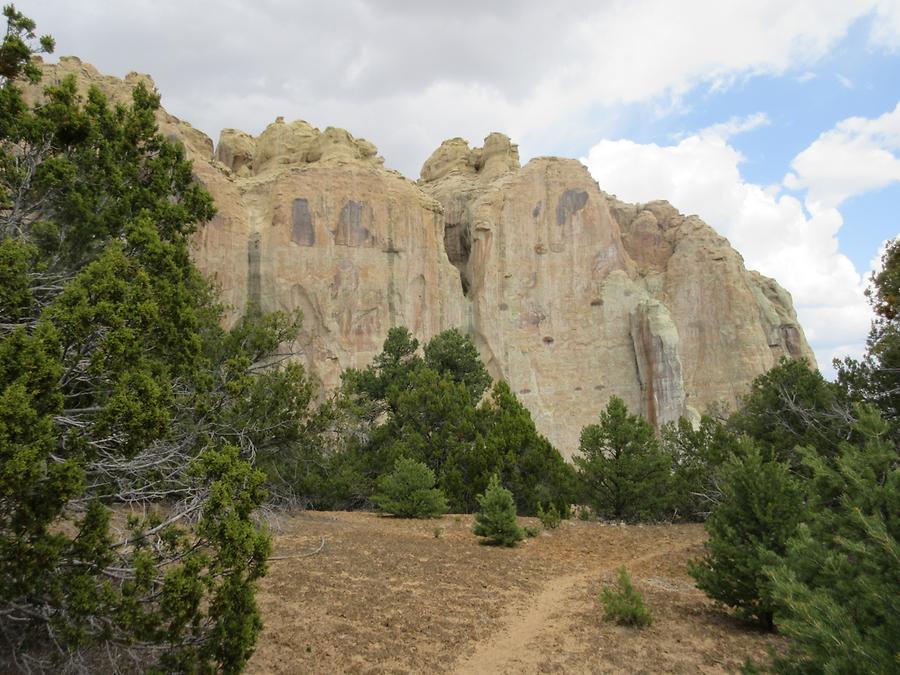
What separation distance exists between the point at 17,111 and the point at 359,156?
134 feet

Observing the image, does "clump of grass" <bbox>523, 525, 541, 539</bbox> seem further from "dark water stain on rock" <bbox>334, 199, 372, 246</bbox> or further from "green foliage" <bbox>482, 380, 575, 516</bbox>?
"dark water stain on rock" <bbox>334, 199, 372, 246</bbox>

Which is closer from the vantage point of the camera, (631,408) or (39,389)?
(39,389)

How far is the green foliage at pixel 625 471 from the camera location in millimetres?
18016

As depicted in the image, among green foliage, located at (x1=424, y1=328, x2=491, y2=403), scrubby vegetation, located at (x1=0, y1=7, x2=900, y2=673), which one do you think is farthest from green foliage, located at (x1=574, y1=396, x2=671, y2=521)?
green foliage, located at (x1=424, y1=328, x2=491, y2=403)

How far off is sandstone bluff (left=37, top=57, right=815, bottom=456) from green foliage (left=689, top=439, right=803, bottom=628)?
33726mm

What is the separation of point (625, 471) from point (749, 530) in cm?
1042

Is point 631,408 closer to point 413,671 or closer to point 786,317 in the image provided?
point 786,317

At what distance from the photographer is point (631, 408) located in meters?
46.4

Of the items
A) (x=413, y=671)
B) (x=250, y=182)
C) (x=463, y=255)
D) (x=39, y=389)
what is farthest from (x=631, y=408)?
(x=39, y=389)

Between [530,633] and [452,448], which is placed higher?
[452,448]

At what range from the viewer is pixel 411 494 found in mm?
16422

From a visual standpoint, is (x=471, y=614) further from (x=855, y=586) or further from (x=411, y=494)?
(x=411, y=494)

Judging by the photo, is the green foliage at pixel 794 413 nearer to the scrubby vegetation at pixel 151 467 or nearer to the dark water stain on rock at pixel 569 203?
the scrubby vegetation at pixel 151 467

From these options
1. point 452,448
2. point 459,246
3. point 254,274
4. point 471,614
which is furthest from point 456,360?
point 459,246
